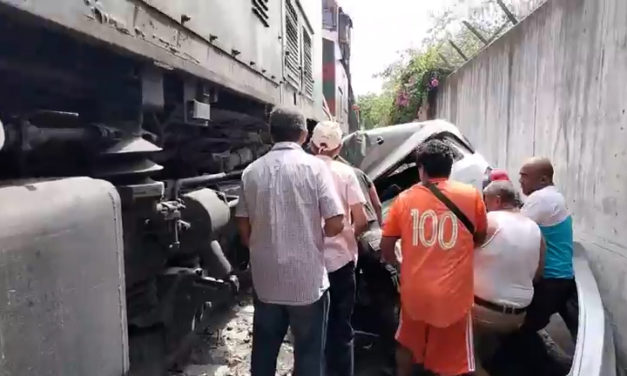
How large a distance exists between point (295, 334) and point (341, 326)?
63 cm

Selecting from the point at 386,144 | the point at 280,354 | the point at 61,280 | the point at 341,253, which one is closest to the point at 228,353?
the point at 280,354

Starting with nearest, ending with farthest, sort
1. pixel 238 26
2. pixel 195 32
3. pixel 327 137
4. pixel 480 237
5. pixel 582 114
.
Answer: pixel 195 32, pixel 480 237, pixel 327 137, pixel 238 26, pixel 582 114

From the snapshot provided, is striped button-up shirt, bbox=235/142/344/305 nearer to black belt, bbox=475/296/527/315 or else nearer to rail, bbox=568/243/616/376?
black belt, bbox=475/296/527/315

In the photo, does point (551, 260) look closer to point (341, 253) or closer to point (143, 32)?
point (341, 253)

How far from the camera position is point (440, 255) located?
11.0ft

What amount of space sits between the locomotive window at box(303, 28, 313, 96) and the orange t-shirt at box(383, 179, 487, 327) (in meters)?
4.88

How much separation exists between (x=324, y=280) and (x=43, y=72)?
5.52ft

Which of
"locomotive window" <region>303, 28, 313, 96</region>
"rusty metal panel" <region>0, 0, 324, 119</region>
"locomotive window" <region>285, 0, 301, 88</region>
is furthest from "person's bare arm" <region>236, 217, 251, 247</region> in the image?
"locomotive window" <region>303, 28, 313, 96</region>

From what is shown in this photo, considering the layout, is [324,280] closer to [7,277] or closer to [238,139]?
[7,277]

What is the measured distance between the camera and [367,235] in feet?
14.7

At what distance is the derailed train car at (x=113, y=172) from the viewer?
5.04ft

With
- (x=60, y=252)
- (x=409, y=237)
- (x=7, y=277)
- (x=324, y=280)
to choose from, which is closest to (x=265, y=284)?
(x=324, y=280)

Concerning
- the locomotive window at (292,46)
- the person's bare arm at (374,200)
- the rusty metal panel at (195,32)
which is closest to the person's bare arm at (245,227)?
the rusty metal panel at (195,32)

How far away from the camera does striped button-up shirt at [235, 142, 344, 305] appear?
305cm
